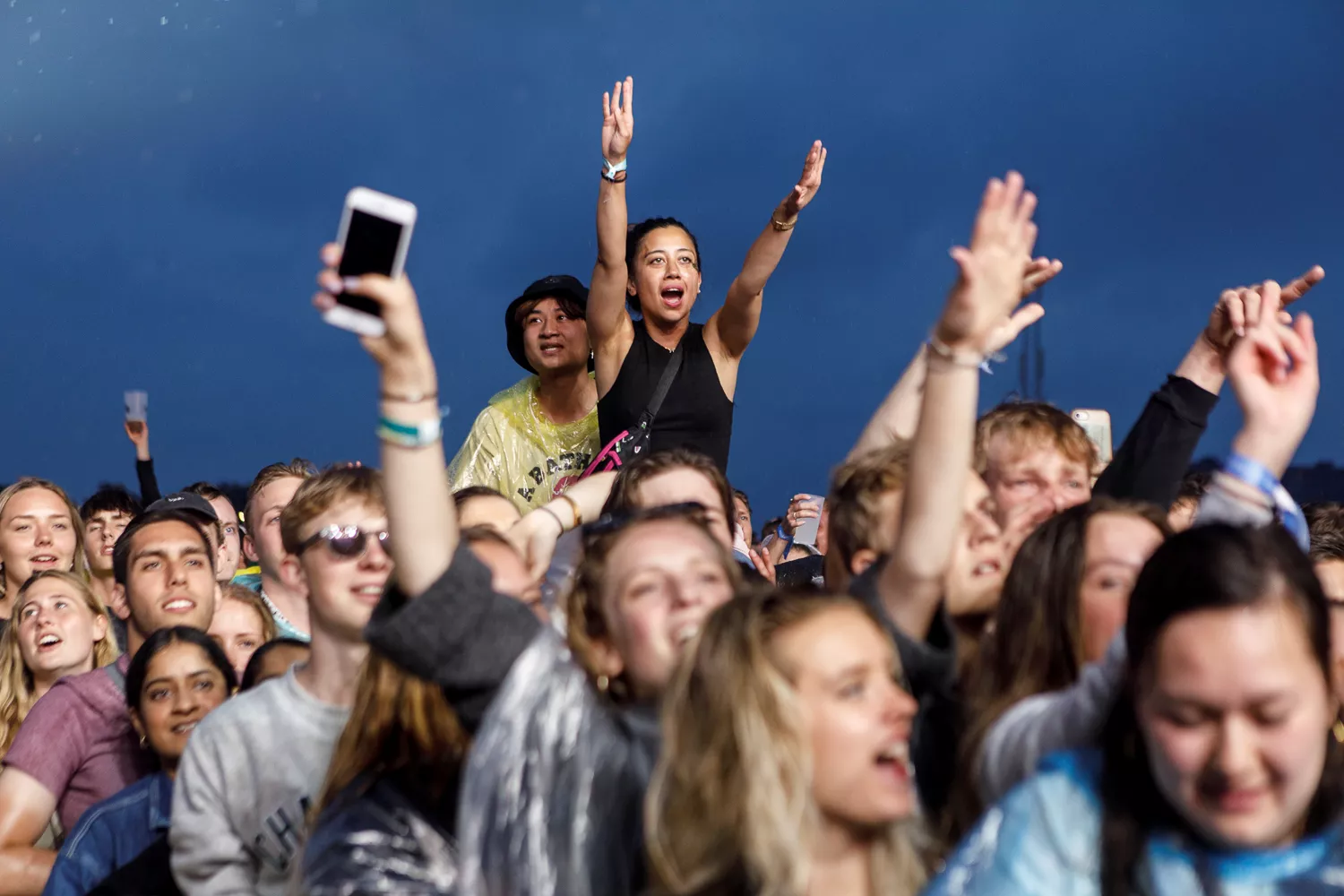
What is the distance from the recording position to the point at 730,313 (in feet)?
15.5

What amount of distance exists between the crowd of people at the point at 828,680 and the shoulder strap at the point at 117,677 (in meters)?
0.32

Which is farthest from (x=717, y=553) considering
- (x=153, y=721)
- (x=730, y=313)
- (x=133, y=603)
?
(x=133, y=603)

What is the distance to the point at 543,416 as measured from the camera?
5.12 m

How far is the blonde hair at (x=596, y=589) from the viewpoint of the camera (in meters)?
2.53

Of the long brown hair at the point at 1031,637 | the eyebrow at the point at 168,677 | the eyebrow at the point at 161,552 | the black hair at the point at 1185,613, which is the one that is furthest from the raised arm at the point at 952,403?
the eyebrow at the point at 161,552

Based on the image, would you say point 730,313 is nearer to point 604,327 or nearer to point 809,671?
point 604,327

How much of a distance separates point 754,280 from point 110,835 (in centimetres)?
240

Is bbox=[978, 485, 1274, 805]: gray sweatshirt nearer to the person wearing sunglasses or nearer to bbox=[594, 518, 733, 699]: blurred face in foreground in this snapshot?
bbox=[594, 518, 733, 699]: blurred face in foreground

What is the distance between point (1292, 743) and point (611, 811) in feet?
3.14

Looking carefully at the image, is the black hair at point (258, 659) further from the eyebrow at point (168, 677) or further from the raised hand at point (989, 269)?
the raised hand at point (989, 269)

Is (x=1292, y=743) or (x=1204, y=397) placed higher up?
(x=1204, y=397)

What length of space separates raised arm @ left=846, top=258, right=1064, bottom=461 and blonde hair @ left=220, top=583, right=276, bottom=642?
7.00ft

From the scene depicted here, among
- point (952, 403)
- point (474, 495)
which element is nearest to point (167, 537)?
point (474, 495)

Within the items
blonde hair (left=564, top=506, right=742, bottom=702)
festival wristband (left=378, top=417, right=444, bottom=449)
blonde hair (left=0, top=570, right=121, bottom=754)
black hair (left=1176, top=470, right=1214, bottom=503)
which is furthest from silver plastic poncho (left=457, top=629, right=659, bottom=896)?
black hair (left=1176, top=470, right=1214, bottom=503)
